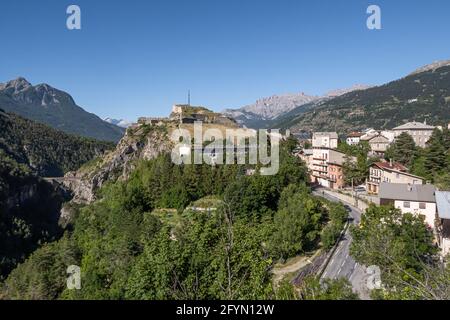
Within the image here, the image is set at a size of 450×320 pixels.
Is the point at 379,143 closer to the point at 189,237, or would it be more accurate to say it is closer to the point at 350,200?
the point at 350,200

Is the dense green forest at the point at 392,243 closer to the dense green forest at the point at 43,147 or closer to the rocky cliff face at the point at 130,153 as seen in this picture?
the rocky cliff face at the point at 130,153

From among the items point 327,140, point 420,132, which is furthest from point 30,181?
point 420,132

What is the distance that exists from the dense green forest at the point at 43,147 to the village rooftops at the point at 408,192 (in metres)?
145

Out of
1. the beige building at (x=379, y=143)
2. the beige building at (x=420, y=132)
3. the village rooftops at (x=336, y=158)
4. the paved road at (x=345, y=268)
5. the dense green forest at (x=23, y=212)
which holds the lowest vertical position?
the dense green forest at (x=23, y=212)

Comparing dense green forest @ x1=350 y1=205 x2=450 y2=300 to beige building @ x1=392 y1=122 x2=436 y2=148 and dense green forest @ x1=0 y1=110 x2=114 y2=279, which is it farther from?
dense green forest @ x1=0 y1=110 x2=114 y2=279

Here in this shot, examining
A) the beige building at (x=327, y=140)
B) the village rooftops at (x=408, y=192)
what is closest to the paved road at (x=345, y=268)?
the village rooftops at (x=408, y=192)

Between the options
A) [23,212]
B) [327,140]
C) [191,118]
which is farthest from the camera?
[23,212]

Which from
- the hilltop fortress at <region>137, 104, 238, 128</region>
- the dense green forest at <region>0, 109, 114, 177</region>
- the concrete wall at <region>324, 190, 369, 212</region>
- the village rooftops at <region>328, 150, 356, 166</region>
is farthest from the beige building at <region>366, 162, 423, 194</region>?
the dense green forest at <region>0, 109, 114, 177</region>

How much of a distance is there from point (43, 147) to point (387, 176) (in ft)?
502

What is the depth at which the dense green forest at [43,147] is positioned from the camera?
489 ft

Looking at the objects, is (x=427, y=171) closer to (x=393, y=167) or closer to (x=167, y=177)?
(x=393, y=167)

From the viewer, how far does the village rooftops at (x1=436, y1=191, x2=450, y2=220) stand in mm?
28564

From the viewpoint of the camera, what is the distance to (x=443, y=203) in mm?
30391

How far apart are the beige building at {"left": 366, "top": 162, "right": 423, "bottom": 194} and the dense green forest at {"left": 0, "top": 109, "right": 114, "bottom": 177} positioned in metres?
137
